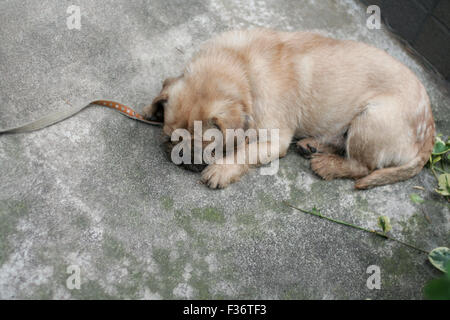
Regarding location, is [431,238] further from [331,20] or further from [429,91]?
[331,20]

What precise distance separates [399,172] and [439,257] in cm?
81

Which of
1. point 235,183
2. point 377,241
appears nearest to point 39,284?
point 235,183

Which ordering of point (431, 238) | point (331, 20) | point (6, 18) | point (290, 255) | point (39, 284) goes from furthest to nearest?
point (331, 20) < point (6, 18) < point (431, 238) < point (290, 255) < point (39, 284)

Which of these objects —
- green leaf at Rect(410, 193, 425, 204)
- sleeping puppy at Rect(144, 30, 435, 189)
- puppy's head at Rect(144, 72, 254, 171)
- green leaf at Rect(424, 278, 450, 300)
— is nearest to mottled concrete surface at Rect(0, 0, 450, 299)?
green leaf at Rect(410, 193, 425, 204)

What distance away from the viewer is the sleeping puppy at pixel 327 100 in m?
3.41

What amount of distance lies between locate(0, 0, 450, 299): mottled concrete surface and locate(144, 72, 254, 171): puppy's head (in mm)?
534

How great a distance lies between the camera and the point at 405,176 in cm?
363

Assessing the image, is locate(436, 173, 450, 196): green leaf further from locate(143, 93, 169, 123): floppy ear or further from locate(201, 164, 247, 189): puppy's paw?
locate(143, 93, 169, 123): floppy ear

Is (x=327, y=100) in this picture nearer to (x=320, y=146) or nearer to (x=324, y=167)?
(x=320, y=146)

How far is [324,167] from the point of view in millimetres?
3643

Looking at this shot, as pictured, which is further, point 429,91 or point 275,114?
A: point 429,91

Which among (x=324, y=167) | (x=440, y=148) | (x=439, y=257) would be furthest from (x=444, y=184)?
(x=324, y=167)

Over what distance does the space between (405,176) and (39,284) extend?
3243 mm

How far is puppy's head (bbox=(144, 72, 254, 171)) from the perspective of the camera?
3.04m
